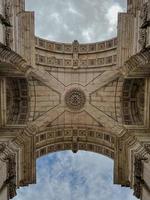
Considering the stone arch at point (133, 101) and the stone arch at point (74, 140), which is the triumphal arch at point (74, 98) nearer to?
the stone arch at point (133, 101)

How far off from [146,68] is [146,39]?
5030 millimetres

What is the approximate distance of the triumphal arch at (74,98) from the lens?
2492 centimetres

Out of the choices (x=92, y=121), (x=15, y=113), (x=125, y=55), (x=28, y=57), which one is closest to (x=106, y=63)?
(x=125, y=55)

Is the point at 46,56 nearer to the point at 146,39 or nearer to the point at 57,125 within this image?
the point at 57,125

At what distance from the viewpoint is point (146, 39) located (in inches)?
742

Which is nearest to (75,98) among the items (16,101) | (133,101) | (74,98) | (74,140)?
(74,98)

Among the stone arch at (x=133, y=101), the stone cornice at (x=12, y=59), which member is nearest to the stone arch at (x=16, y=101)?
the stone cornice at (x=12, y=59)

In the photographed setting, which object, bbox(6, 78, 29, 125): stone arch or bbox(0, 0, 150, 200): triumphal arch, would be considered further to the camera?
bbox(6, 78, 29, 125): stone arch

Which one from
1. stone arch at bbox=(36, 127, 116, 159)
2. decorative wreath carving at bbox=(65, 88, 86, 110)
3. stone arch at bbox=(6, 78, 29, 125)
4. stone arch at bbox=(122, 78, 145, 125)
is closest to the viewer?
stone arch at bbox=(122, 78, 145, 125)

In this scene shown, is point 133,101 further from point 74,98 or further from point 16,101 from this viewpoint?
point 16,101

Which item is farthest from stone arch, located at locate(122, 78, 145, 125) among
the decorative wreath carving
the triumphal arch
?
the decorative wreath carving

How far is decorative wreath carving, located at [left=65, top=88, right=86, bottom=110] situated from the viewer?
31234 mm

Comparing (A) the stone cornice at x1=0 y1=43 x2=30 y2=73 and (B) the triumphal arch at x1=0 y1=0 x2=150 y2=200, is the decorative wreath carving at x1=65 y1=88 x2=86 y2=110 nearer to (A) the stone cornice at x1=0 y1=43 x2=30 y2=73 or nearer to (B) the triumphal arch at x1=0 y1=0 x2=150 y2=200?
(B) the triumphal arch at x1=0 y1=0 x2=150 y2=200

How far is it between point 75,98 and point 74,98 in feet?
0.36
